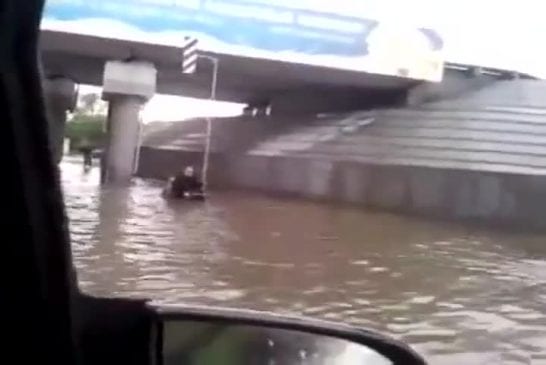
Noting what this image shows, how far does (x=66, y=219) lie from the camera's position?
31.4 inches

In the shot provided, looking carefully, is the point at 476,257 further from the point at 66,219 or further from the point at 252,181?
the point at 252,181

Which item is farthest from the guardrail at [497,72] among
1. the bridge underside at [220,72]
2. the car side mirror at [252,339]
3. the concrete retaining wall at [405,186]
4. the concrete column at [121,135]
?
the car side mirror at [252,339]

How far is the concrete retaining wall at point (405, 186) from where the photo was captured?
10.4 m

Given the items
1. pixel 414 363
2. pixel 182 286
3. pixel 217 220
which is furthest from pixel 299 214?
pixel 414 363

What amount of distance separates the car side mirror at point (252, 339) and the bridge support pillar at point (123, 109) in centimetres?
1253

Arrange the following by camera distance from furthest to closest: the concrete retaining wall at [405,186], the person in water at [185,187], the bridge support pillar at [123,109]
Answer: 1. the bridge support pillar at [123,109]
2. the person in water at [185,187]
3. the concrete retaining wall at [405,186]

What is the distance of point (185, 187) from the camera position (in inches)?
442

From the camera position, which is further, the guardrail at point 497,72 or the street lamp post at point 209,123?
the guardrail at point 497,72

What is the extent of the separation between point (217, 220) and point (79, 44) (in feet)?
15.8

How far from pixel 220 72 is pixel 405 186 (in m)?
3.58

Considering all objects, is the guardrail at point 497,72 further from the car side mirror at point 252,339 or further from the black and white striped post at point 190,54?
the car side mirror at point 252,339

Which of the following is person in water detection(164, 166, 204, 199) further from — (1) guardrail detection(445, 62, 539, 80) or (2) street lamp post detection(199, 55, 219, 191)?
(1) guardrail detection(445, 62, 539, 80)

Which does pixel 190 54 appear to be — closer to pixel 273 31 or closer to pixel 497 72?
pixel 273 31

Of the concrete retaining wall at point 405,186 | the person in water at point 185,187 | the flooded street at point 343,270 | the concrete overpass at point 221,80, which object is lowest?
the flooded street at point 343,270
